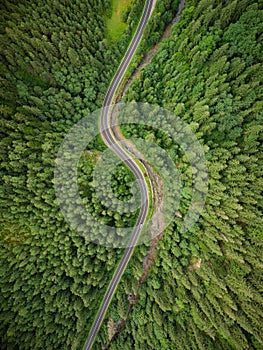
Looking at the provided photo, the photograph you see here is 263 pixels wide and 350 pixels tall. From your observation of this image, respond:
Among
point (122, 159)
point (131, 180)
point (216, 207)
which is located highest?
point (216, 207)

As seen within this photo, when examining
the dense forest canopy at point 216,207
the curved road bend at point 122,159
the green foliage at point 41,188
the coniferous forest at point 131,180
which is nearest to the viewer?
the dense forest canopy at point 216,207

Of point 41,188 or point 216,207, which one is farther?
point 41,188

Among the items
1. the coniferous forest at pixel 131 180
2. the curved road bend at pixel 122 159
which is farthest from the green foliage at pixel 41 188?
the curved road bend at pixel 122 159

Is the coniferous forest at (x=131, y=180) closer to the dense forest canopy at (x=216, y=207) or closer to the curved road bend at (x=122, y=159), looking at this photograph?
the dense forest canopy at (x=216, y=207)

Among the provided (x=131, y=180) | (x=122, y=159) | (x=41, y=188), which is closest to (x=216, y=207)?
(x=131, y=180)

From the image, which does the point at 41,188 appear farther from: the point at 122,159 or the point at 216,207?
the point at 216,207

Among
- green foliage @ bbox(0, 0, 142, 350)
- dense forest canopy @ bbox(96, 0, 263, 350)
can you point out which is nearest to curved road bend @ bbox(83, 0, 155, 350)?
green foliage @ bbox(0, 0, 142, 350)

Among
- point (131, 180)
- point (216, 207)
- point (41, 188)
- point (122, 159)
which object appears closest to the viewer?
point (216, 207)
